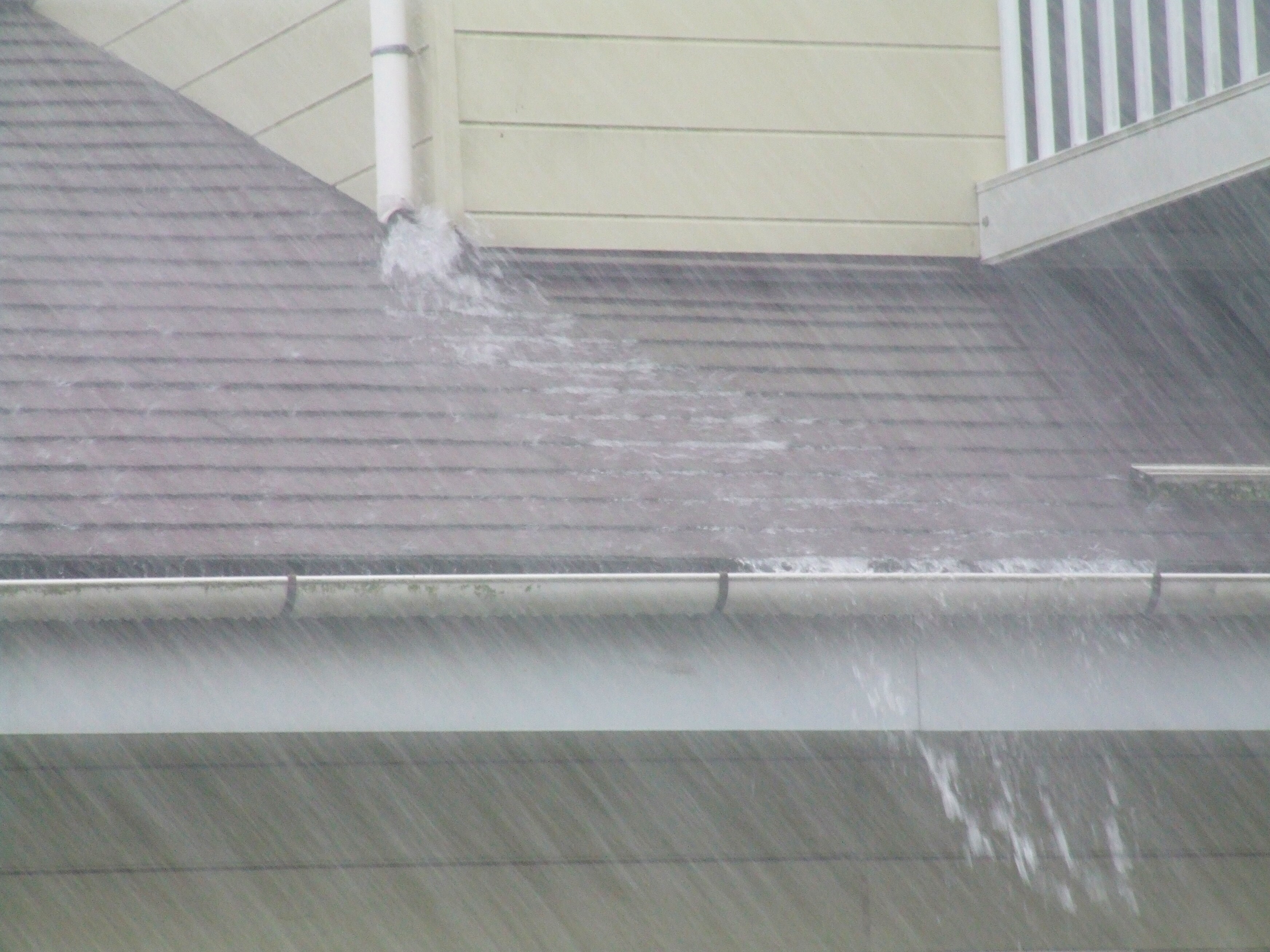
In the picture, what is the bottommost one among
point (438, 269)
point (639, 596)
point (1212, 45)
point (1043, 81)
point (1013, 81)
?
point (639, 596)

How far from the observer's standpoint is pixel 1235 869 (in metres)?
4.46

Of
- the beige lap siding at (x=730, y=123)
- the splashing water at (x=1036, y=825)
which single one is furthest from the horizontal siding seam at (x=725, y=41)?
the splashing water at (x=1036, y=825)

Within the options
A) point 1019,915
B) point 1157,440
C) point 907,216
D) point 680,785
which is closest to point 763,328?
point 907,216

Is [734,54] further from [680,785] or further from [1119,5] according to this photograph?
[680,785]

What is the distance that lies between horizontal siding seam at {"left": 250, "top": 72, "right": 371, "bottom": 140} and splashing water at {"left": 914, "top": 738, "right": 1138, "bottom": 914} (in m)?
3.10

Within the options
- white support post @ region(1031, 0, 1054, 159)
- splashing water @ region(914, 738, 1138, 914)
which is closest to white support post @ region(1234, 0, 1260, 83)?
white support post @ region(1031, 0, 1054, 159)

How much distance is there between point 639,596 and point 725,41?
111 inches

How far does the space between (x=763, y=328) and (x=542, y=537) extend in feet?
5.11

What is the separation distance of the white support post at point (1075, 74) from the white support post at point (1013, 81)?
24 cm

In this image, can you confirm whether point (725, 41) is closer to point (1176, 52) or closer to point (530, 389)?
point (1176, 52)

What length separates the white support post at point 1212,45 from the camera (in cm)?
505

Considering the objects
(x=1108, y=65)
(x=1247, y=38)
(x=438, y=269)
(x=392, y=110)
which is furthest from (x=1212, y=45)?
(x=392, y=110)

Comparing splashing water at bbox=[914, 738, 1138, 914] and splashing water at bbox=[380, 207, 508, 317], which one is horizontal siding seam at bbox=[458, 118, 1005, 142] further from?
splashing water at bbox=[914, 738, 1138, 914]

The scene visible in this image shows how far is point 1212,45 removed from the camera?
5.06 meters
